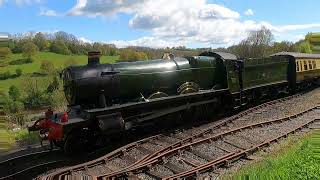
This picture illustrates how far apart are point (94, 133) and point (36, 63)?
→ 262 feet

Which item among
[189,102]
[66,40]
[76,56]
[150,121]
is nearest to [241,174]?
[150,121]

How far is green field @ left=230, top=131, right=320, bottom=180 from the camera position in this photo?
27.5 feet

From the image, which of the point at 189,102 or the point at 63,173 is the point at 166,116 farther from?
the point at 63,173

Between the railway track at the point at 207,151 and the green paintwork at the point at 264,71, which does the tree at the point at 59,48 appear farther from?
the railway track at the point at 207,151

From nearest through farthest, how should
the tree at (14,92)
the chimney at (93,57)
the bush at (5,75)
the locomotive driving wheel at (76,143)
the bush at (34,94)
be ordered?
the locomotive driving wheel at (76,143) → the chimney at (93,57) → the tree at (14,92) → the bush at (34,94) → the bush at (5,75)

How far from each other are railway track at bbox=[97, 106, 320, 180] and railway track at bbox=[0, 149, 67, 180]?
2.83m

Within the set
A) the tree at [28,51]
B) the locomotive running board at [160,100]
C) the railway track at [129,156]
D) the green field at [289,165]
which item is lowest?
the railway track at [129,156]

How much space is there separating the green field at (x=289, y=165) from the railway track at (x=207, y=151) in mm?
876

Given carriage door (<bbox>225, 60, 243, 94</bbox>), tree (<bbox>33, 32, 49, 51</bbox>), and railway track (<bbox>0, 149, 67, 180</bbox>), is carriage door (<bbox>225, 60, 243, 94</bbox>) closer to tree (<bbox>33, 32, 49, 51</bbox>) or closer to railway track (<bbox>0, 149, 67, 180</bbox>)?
railway track (<bbox>0, 149, 67, 180</bbox>)

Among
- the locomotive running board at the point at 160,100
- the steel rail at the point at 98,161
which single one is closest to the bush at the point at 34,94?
the locomotive running board at the point at 160,100

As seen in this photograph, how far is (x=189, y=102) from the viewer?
16547mm

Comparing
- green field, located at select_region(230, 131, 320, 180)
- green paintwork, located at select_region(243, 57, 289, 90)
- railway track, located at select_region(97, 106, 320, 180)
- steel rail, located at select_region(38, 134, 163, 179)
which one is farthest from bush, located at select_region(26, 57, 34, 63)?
green field, located at select_region(230, 131, 320, 180)

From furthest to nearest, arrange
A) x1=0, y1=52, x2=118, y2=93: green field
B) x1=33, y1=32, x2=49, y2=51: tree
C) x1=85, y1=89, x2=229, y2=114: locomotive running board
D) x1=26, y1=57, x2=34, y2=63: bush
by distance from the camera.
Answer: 1. x1=33, y1=32, x2=49, y2=51: tree
2. x1=26, y1=57, x2=34, y2=63: bush
3. x1=0, y1=52, x2=118, y2=93: green field
4. x1=85, y1=89, x2=229, y2=114: locomotive running board

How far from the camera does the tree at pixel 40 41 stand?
9544 cm
